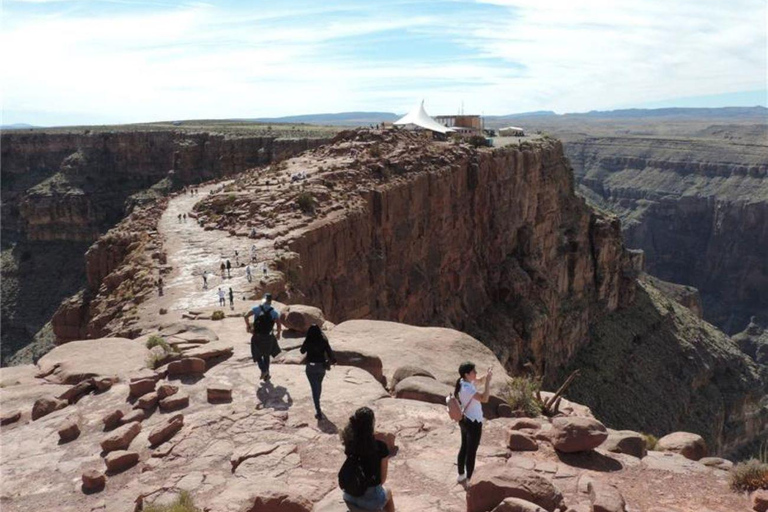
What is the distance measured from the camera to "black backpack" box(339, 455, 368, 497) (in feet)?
22.5

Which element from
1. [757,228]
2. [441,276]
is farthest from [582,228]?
[757,228]

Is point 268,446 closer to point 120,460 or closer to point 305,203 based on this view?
point 120,460

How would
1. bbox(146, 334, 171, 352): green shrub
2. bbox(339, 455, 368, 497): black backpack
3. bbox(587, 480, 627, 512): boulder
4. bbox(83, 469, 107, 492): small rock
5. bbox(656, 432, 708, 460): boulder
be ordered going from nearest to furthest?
bbox(339, 455, 368, 497): black backpack < bbox(587, 480, 627, 512): boulder < bbox(83, 469, 107, 492): small rock < bbox(656, 432, 708, 460): boulder < bbox(146, 334, 171, 352): green shrub

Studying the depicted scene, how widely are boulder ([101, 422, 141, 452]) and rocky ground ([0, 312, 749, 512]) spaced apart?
0.03m

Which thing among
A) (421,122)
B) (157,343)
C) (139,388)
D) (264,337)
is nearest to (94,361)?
(157,343)

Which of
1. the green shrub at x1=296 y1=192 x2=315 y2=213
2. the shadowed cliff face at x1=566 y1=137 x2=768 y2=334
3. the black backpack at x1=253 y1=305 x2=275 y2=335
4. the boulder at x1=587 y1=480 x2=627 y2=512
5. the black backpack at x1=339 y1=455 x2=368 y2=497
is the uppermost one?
the green shrub at x1=296 y1=192 x2=315 y2=213

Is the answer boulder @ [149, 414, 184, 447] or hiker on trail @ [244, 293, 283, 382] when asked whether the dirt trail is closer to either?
hiker on trail @ [244, 293, 283, 382]

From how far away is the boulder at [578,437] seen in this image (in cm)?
950

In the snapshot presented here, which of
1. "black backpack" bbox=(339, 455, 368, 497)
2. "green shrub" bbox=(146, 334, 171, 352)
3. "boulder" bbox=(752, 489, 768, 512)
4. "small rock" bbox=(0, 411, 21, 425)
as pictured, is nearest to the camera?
"black backpack" bbox=(339, 455, 368, 497)

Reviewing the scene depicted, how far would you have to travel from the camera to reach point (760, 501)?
26.2 ft

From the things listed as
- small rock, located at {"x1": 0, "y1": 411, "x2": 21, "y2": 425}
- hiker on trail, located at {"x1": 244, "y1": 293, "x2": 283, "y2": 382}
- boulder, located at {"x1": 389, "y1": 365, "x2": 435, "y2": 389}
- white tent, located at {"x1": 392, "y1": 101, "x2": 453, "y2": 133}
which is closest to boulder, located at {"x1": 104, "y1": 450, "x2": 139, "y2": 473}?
hiker on trail, located at {"x1": 244, "y1": 293, "x2": 283, "y2": 382}

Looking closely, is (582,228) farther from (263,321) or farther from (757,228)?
(757,228)

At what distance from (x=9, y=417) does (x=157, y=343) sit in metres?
3.33

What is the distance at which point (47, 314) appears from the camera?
6612cm
